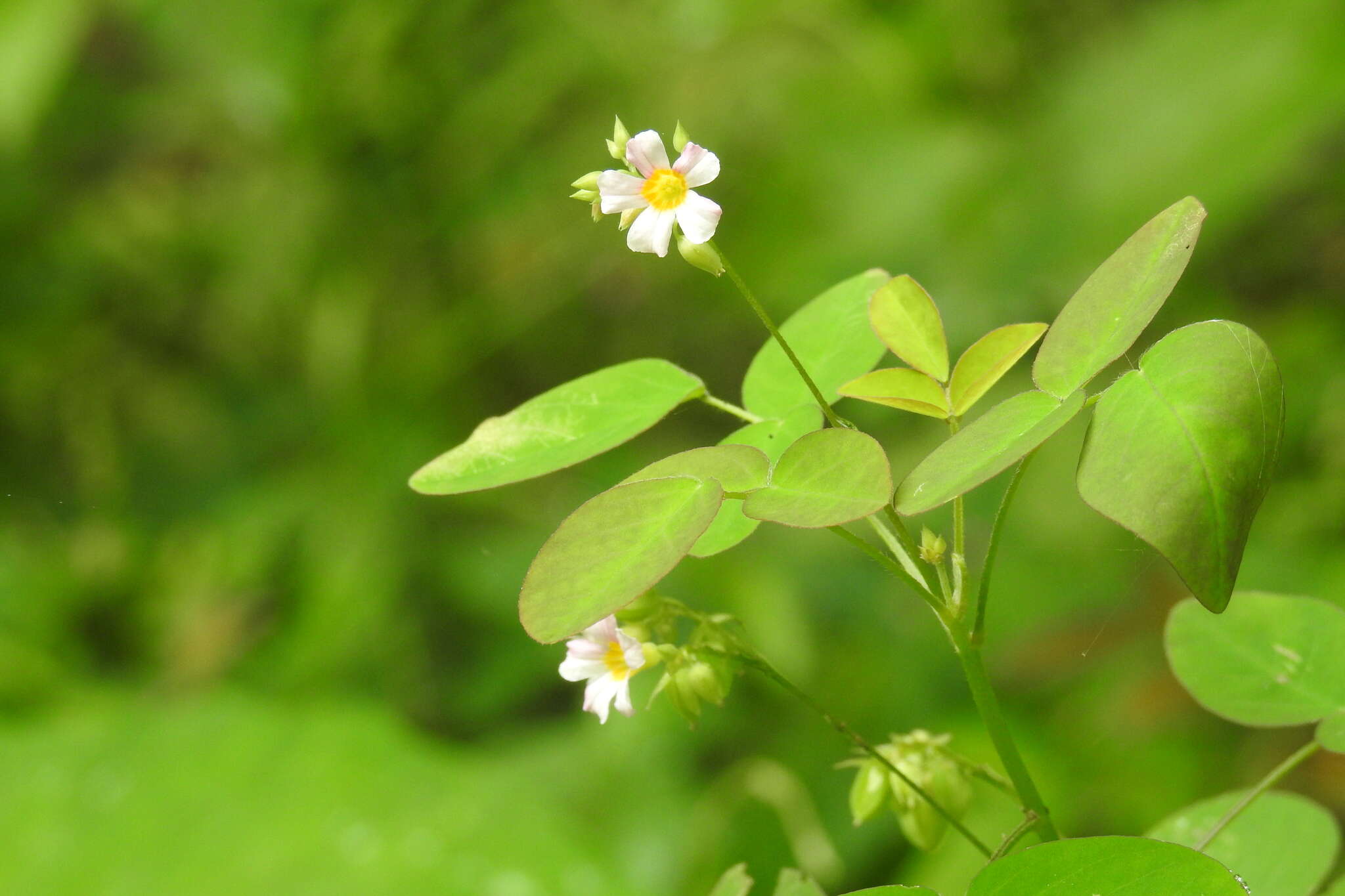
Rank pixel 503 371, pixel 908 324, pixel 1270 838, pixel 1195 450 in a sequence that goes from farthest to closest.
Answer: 1. pixel 503 371
2. pixel 1270 838
3. pixel 908 324
4. pixel 1195 450

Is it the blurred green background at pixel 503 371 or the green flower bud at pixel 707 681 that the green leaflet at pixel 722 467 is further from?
the blurred green background at pixel 503 371

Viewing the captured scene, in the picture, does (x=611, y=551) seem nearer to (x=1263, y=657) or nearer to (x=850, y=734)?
(x=850, y=734)

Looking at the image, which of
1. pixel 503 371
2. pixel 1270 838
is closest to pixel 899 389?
pixel 1270 838

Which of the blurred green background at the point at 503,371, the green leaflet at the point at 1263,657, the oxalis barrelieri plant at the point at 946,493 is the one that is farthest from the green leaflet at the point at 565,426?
the blurred green background at the point at 503,371

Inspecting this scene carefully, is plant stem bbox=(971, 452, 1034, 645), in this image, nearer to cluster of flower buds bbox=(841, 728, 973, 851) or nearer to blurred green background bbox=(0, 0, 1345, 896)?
cluster of flower buds bbox=(841, 728, 973, 851)

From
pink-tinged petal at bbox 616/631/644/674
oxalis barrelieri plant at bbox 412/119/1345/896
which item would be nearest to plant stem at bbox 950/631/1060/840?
oxalis barrelieri plant at bbox 412/119/1345/896

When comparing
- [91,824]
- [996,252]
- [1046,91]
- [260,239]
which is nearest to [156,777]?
[91,824]
